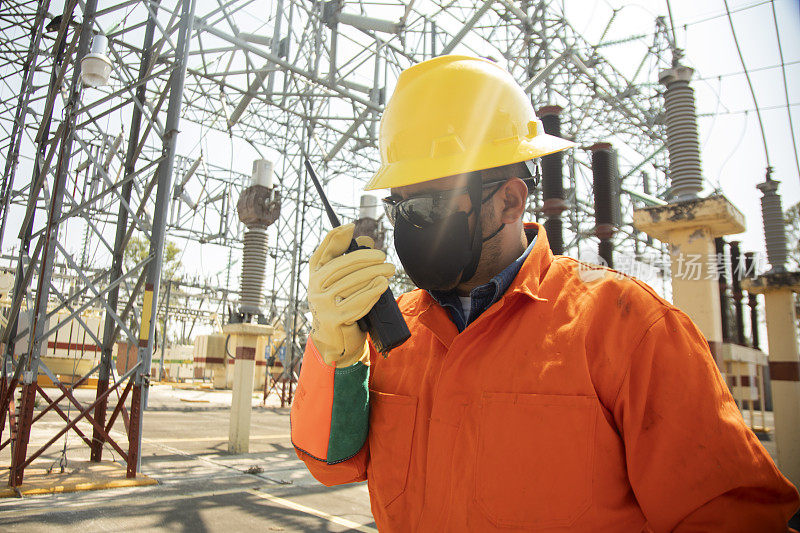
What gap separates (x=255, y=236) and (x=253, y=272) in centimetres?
67

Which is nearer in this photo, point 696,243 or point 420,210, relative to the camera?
point 420,210

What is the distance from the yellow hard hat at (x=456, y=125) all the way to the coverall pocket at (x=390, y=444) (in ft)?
2.37

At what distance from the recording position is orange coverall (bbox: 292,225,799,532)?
116cm

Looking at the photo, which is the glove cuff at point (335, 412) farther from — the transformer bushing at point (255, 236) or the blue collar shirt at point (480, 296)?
the transformer bushing at point (255, 236)

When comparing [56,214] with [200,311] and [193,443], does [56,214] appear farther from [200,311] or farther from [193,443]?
[200,311]

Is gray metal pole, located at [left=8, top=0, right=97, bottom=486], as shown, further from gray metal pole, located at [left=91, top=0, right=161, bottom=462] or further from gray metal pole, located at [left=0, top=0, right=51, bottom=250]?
gray metal pole, located at [left=0, top=0, right=51, bottom=250]

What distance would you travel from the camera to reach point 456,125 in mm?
1758

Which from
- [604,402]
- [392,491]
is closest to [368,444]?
[392,491]

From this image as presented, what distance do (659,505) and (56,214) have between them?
681 centimetres

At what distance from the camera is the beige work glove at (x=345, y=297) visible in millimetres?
1568

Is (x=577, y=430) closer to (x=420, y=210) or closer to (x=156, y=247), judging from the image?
(x=420, y=210)

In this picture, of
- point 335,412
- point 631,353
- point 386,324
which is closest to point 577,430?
point 631,353

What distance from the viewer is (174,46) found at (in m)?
6.68

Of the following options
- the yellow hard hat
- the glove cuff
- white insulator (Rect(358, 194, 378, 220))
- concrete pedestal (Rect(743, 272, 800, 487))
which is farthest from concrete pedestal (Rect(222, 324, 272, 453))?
concrete pedestal (Rect(743, 272, 800, 487))
